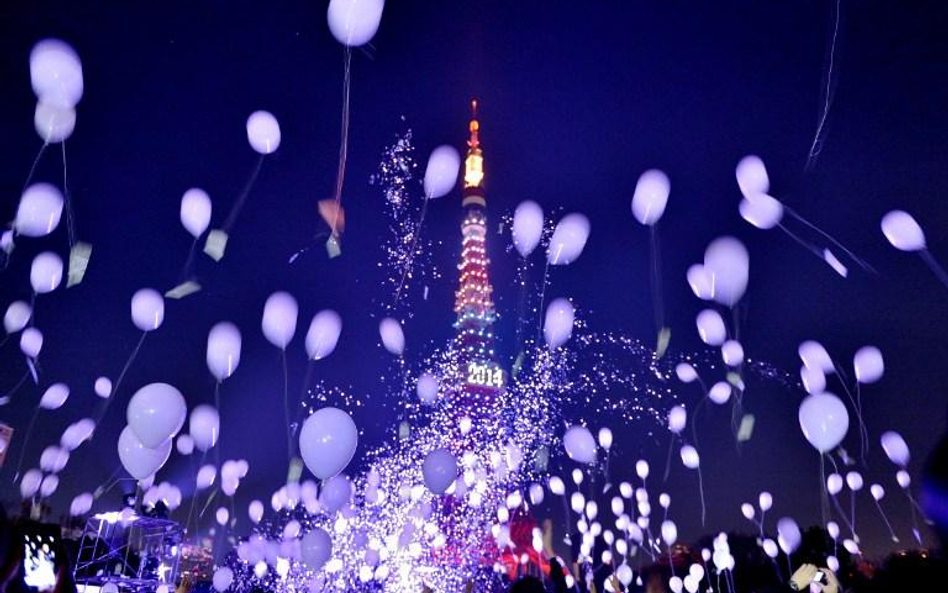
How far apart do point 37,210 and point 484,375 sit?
5210cm

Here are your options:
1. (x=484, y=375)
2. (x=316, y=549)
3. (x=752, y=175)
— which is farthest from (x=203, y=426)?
(x=484, y=375)

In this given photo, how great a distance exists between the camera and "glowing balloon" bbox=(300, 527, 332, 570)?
934 centimetres

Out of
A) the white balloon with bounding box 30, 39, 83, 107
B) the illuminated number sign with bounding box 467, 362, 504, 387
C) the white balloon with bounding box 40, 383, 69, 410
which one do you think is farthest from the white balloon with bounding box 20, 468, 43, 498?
the illuminated number sign with bounding box 467, 362, 504, 387

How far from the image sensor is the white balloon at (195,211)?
279 inches

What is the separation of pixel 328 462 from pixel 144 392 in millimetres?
1938

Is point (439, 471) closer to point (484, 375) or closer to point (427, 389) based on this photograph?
point (427, 389)

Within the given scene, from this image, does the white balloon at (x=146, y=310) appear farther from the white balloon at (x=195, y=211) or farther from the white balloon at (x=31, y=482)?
the white balloon at (x=31, y=482)

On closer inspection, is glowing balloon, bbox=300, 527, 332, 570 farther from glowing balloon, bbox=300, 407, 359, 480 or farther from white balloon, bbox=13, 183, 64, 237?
white balloon, bbox=13, 183, 64, 237

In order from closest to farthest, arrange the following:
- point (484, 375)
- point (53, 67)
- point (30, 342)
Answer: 1. point (53, 67)
2. point (30, 342)
3. point (484, 375)

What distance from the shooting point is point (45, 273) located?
7.61 m

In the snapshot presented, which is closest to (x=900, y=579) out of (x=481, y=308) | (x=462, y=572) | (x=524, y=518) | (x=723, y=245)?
(x=723, y=245)

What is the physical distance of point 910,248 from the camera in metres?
6.72

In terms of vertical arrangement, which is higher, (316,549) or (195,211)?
(195,211)

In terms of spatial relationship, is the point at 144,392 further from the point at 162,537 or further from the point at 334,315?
the point at 162,537
